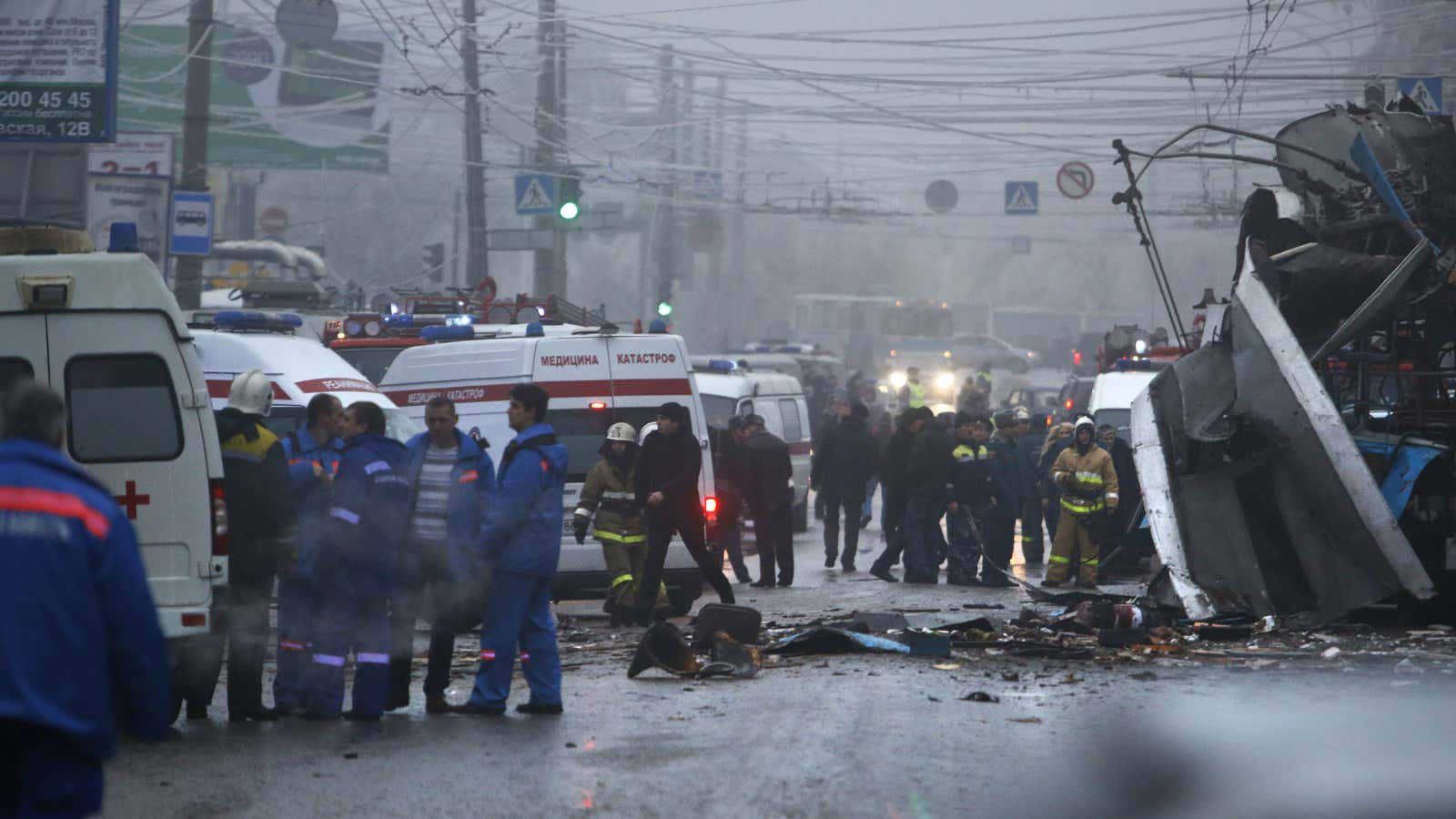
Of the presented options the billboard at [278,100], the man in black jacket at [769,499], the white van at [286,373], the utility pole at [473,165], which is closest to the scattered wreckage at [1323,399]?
the man in black jacket at [769,499]

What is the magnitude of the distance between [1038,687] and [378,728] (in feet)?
11.2

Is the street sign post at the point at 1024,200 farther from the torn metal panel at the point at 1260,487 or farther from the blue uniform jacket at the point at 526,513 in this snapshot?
the blue uniform jacket at the point at 526,513

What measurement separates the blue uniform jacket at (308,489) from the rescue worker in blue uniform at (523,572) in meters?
0.84

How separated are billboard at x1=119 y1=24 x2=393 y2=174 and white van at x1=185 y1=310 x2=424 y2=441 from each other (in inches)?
A: 1045

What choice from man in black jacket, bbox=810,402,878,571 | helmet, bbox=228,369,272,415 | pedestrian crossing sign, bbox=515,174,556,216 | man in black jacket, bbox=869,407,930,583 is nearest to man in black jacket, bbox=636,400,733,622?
man in black jacket, bbox=869,407,930,583

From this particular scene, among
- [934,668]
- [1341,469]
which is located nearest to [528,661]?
[934,668]

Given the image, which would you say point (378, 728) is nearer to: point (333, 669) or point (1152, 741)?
point (333, 669)

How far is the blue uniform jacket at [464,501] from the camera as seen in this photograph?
8836 mm

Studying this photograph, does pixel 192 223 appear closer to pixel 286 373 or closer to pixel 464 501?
pixel 286 373

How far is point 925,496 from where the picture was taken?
1722cm

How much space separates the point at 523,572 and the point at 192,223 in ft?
43.5

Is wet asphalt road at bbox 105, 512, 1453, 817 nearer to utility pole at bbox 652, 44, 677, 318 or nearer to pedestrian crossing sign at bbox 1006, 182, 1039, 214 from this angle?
utility pole at bbox 652, 44, 677, 318

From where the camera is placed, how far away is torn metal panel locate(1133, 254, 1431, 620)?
448 inches

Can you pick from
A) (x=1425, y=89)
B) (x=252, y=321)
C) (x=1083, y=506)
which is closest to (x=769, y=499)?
(x=1083, y=506)
